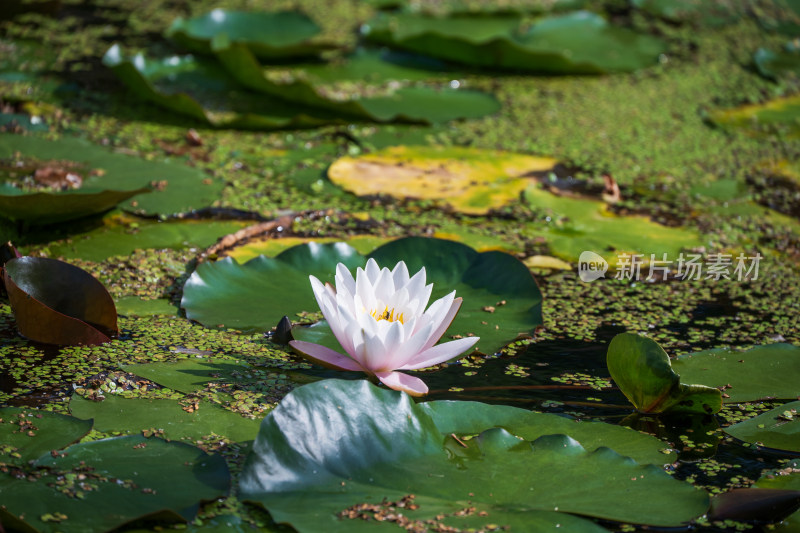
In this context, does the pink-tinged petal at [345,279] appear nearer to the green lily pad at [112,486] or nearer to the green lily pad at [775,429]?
the green lily pad at [112,486]

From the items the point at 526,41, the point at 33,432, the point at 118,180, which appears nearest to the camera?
the point at 33,432

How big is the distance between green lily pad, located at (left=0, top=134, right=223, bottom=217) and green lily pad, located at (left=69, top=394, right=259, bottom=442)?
0.79m

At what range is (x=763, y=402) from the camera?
1690 millimetres

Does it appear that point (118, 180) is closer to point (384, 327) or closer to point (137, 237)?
point (137, 237)

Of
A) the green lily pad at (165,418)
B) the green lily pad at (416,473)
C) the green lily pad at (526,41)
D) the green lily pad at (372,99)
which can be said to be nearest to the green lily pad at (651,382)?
the green lily pad at (416,473)

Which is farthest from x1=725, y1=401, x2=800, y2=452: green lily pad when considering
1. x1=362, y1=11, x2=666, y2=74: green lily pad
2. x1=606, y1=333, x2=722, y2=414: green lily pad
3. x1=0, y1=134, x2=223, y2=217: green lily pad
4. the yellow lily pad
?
x1=362, y1=11, x2=666, y2=74: green lily pad

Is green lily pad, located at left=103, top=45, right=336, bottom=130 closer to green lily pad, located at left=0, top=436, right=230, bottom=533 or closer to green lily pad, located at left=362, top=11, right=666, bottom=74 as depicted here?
green lily pad, located at left=362, top=11, right=666, bottom=74

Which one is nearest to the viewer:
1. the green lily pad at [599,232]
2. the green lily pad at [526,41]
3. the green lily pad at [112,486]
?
the green lily pad at [112,486]

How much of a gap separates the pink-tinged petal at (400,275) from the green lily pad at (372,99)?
1455 mm

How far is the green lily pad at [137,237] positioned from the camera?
7.13ft

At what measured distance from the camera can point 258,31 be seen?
Result: 3.97 m

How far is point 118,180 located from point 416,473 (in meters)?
1.52

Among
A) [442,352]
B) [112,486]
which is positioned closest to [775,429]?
[442,352]

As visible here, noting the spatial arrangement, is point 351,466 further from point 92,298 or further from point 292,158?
point 292,158
